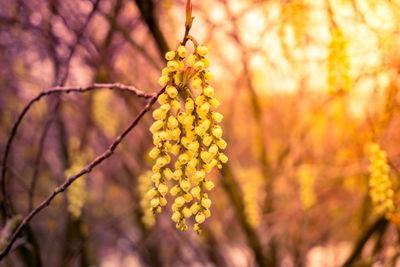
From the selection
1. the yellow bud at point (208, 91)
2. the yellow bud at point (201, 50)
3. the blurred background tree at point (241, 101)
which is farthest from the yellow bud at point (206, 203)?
the blurred background tree at point (241, 101)

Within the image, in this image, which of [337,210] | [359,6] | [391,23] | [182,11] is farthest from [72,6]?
[337,210]

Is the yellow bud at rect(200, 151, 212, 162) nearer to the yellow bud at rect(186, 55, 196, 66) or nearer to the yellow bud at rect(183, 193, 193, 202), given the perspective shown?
the yellow bud at rect(183, 193, 193, 202)

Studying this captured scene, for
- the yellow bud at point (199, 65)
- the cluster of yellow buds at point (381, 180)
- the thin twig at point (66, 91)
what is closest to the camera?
the yellow bud at point (199, 65)

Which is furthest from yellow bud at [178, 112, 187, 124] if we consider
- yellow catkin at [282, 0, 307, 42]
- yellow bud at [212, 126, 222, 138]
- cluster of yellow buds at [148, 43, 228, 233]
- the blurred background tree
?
yellow catkin at [282, 0, 307, 42]

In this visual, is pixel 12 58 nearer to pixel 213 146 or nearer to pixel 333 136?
pixel 213 146

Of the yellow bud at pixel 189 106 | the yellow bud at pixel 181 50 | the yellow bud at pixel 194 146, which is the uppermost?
the yellow bud at pixel 181 50

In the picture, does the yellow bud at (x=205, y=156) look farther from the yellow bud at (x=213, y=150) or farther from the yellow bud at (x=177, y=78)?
the yellow bud at (x=177, y=78)
